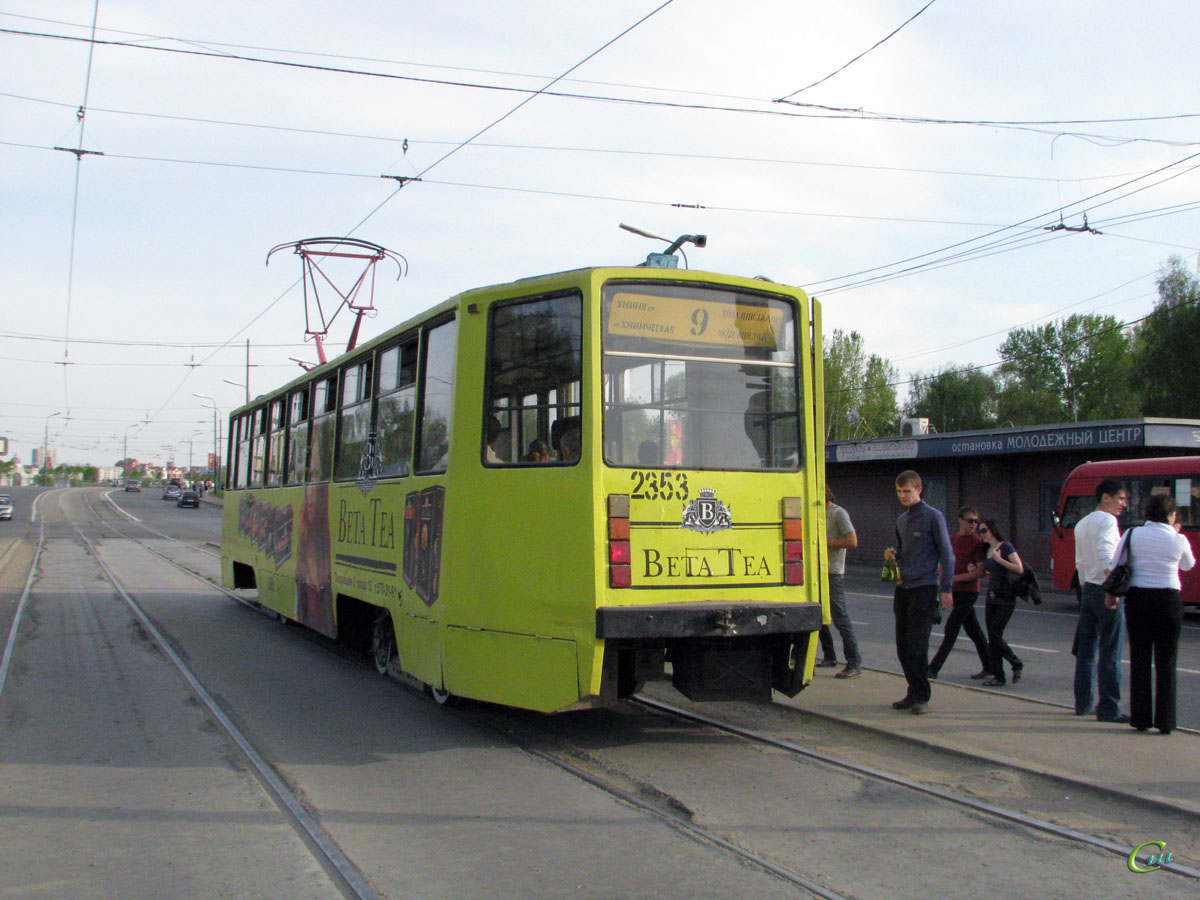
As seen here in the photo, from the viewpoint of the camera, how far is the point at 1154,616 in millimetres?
6992

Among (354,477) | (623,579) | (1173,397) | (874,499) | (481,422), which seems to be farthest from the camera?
(1173,397)

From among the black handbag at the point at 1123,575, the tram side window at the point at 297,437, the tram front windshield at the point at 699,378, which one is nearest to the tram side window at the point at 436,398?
the tram front windshield at the point at 699,378

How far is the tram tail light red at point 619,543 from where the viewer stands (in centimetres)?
608

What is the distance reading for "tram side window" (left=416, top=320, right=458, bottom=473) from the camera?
→ 7.08 m

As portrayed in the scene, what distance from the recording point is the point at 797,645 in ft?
22.1

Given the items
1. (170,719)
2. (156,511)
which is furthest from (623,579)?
(156,511)

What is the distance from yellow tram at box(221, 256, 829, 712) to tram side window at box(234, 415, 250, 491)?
340 inches

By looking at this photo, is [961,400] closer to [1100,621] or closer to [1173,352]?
[1173,352]

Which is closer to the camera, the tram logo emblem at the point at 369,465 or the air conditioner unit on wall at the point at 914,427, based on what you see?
the tram logo emblem at the point at 369,465

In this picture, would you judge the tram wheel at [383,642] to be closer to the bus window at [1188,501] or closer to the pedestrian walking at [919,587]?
the pedestrian walking at [919,587]

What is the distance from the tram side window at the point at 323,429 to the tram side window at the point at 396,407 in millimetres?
1703

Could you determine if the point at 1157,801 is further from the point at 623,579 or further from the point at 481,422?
the point at 481,422

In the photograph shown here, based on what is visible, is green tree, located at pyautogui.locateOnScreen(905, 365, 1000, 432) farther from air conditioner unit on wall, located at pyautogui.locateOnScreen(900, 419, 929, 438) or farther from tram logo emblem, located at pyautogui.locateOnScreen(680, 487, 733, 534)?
tram logo emblem, located at pyautogui.locateOnScreen(680, 487, 733, 534)

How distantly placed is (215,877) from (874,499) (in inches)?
1145
